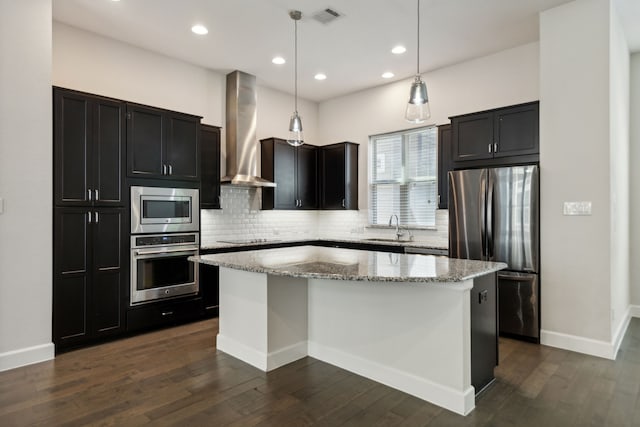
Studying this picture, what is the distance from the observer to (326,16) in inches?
153

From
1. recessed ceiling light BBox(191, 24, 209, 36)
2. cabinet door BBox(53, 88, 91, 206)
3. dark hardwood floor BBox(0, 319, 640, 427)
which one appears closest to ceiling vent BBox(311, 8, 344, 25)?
recessed ceiling light BBox(191, 24, 209, 36)

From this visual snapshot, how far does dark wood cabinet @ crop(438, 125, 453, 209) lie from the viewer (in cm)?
497

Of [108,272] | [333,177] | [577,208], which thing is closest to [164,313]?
[108,272]

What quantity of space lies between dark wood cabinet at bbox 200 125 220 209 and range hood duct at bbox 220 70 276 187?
10.1 inches

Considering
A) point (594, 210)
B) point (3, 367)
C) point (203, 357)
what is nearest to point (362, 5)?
point (594, 210)

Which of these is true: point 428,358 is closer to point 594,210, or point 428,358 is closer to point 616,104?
point 594,210

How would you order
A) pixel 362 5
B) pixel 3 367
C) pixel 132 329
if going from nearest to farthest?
1. pixel 3 367
2. pixel 362 5
3. pixel 132 329

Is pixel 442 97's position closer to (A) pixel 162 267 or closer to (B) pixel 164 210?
(B) pixel 164 210

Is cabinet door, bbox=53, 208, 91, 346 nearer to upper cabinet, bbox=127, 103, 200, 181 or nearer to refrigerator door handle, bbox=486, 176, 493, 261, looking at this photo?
upper cabinet, bbox=127, 103, 200, 181

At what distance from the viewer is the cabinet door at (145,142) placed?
13.3 feet

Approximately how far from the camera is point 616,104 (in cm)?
379

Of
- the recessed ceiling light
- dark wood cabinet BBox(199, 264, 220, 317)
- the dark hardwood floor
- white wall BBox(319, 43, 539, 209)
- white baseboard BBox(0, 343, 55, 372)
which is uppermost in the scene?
the recessed ceiling light

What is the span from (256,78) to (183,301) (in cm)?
335

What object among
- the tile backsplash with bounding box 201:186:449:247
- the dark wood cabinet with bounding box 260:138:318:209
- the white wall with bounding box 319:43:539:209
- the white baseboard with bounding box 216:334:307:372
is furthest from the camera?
the dark wood cabinet with bounding box 260:138:318:209
